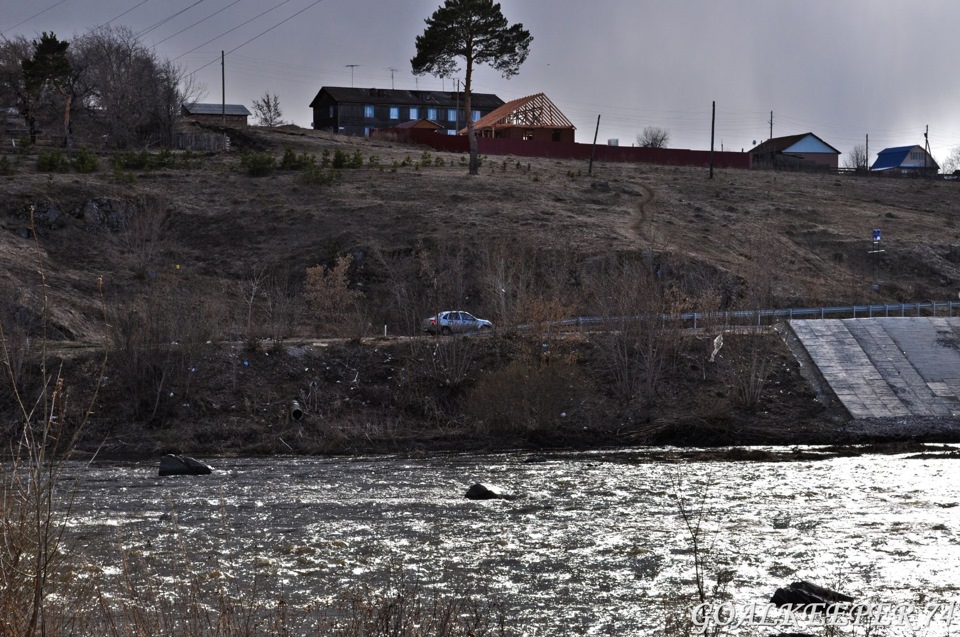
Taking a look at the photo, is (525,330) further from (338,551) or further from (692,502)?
(338,551)

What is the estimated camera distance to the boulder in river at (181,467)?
28.5 m

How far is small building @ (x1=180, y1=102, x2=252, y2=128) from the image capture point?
91.9 m

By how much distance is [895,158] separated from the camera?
399ft

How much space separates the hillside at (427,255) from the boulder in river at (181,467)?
422 cm

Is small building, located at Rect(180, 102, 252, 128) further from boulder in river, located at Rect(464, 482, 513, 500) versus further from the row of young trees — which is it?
boulder in river, located at Rect(464, 482, 513, 500)

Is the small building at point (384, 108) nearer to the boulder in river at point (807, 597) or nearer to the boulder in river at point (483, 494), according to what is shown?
the boulder in river at point (483, 494)

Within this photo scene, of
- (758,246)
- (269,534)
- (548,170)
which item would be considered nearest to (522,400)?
(269,534)

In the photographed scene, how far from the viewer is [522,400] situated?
3509 centimetres

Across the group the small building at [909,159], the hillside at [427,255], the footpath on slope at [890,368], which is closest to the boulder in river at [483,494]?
the hillside at [427,255]

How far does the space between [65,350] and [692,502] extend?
24.3m

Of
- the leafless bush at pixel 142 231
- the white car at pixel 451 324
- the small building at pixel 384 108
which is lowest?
the white car at pixel 451 324

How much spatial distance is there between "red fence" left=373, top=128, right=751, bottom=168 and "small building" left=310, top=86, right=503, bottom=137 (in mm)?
28966

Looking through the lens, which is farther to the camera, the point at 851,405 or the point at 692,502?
the point at 851,405

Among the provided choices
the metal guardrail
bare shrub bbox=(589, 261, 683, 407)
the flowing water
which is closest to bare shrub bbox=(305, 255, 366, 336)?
the metal guardrail
